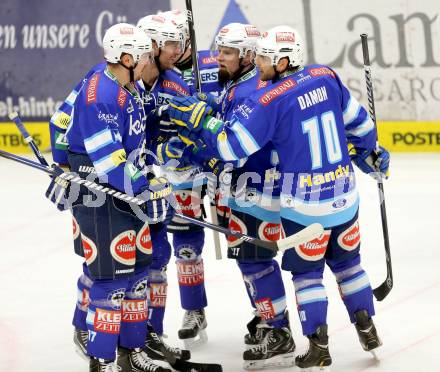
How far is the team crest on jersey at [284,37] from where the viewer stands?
15.8 feet

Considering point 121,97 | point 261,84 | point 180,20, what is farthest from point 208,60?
point 121,97

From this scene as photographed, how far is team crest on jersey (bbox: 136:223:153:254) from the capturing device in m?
4.89

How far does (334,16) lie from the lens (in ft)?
31.1

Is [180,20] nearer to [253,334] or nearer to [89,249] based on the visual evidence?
[89,249]

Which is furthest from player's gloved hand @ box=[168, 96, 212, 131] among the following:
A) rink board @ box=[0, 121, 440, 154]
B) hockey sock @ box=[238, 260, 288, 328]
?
rink board @ box=[0, 121, 440, 154]

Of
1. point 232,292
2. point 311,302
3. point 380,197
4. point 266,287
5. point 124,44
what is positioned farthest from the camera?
point 232,292

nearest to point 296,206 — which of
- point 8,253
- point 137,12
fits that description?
point 8,253

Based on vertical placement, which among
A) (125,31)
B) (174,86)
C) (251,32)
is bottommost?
(174,86)

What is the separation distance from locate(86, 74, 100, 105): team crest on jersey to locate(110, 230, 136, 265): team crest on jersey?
0.59 meters

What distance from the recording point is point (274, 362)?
17.4 ft

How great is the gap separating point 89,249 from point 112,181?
1.17 ft

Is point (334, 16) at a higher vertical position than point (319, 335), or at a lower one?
higher

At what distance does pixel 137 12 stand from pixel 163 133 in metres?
4.84

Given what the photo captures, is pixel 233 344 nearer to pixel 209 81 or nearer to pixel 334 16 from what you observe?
pixel 209 81
